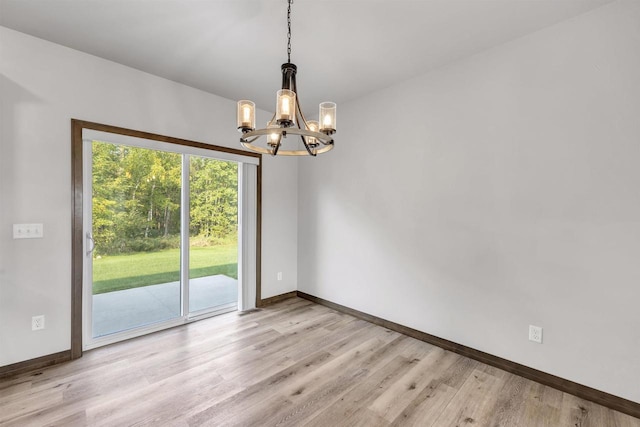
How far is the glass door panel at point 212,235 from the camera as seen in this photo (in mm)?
3432

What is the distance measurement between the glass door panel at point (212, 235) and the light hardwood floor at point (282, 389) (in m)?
0.72

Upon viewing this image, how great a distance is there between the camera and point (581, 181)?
211 cm

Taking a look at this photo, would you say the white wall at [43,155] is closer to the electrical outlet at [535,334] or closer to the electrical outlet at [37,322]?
the electrical outlet at [37,322]

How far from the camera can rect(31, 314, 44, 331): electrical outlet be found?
7.89 ft

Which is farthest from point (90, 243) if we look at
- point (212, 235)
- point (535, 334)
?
point (535, 334)

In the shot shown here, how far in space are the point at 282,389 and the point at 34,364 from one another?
216 cm

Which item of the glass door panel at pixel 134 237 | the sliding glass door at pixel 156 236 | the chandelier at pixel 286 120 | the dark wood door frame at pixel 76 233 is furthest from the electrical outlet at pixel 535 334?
the dark wood door frame at pixel 76 233

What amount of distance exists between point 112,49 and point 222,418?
10.5ft

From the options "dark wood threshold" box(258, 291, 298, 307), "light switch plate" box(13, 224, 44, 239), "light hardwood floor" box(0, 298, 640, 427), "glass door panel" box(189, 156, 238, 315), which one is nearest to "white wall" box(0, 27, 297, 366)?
"light switch plate" box(13, 224, 44, 239)

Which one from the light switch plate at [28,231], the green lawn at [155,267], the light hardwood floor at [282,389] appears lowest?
the light hardwood floor at [282,389]

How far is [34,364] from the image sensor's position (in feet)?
7.87

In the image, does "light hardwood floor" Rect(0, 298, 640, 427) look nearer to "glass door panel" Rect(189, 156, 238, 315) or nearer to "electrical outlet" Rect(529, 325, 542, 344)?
"electrical outlet" Rect(529, 325, 542, 344)

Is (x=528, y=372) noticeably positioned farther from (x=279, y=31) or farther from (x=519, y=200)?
(x=279, y=31)

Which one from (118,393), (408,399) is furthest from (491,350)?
(118,393)
